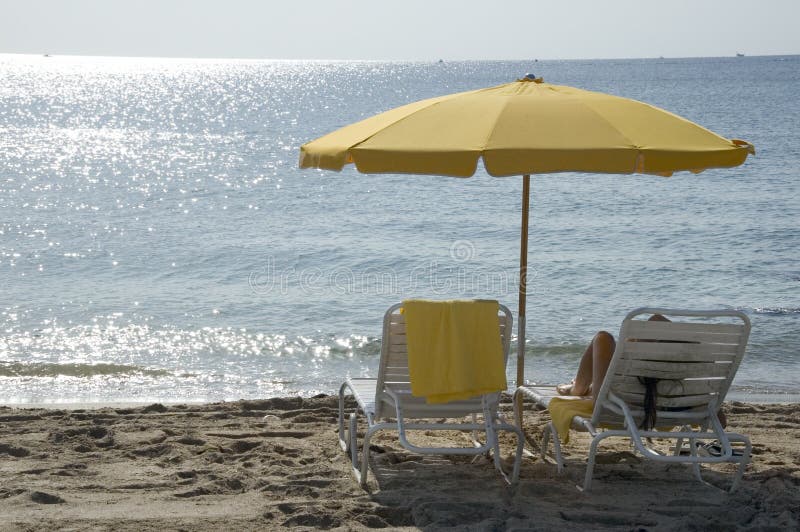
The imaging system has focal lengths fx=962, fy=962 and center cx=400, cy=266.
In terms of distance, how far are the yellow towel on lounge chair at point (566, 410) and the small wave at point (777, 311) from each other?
7661mm

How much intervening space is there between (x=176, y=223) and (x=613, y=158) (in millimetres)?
17042

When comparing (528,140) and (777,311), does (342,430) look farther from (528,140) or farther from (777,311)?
(777,311)

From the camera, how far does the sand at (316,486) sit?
4172 millimetres

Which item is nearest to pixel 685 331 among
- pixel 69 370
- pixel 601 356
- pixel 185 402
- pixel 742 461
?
pixel 601 356

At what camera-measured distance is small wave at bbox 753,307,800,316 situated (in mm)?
11711

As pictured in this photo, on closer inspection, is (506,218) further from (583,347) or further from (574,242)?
(583,347)

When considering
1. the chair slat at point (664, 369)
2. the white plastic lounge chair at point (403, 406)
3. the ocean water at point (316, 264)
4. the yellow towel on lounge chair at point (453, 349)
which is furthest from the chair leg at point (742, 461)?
the ocean water at point (316, 264)

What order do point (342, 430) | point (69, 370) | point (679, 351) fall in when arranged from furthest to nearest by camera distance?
point (69, 370) → point (342, 430) → point (679, 351)

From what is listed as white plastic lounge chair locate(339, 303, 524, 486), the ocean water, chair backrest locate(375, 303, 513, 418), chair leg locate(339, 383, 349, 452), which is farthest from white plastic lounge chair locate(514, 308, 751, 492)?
the ocean water

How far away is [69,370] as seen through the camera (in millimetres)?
9047

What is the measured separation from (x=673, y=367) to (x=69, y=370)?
6.29m

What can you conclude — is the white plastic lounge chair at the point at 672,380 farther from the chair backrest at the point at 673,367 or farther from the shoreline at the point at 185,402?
the shoreline at the point at 185,402

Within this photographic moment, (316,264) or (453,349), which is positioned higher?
(453,349)

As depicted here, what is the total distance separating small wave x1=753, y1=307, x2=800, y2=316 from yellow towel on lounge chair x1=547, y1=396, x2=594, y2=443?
766cm
